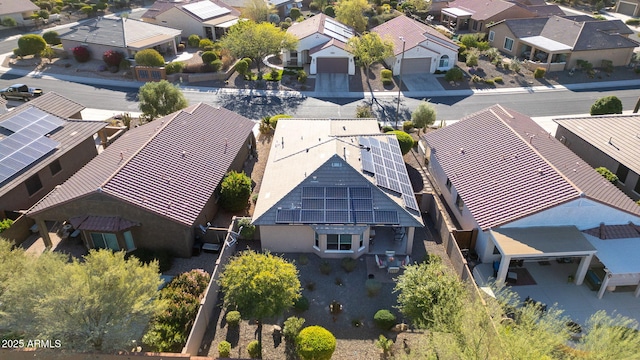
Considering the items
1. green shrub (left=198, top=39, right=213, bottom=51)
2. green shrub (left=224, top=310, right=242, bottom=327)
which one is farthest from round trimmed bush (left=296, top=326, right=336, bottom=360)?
green shrub (left=198, top=39, right=213, bottom=51)

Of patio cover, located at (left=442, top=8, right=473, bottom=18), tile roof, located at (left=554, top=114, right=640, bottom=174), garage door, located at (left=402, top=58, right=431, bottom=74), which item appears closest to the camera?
tile roof, located at (left=554, top=114, right=640, bottom=174)

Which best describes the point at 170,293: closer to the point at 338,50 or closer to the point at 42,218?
the point at 42,218

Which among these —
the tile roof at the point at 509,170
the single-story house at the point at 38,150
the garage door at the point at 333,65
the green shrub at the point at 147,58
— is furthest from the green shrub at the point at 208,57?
the tile roof at the point at 509,170

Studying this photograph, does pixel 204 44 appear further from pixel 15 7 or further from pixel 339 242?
pixel 339 242

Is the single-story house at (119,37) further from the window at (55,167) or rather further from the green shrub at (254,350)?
the green shrub at (254,350)

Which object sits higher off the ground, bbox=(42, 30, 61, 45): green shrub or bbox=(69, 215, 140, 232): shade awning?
bbox=(42, 30, 61, 45): green shrub

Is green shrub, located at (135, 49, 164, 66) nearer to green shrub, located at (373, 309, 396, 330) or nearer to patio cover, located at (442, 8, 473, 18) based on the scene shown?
green shrub, located at (373, 309, 396, 330)
